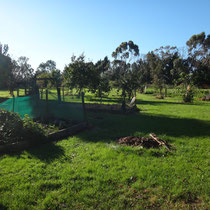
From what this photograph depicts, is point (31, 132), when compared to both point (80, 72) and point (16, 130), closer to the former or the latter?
point (16, 130)

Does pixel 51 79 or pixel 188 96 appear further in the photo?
pixel 188 96

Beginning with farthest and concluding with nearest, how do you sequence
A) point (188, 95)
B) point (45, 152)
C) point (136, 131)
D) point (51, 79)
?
point (188, 95), point (51, 79), point (136, 131), point (45, 152)

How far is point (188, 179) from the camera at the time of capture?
3738 millimetres

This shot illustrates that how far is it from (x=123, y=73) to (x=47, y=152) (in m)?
31.1

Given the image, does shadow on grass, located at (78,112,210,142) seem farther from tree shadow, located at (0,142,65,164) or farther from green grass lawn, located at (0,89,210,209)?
tree shadow, located at (0,142,65,164)

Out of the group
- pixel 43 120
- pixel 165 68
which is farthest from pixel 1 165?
pixel 165 68

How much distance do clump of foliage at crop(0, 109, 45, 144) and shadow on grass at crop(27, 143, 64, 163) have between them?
0.46 metres

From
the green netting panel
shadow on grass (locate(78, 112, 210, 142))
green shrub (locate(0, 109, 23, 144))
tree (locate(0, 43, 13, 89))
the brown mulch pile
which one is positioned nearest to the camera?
→ green shrub (locate(0, 109, 23, 144))

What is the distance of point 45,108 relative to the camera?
9.07 meters

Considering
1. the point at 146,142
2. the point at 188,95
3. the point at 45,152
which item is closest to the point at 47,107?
the point at 45,152

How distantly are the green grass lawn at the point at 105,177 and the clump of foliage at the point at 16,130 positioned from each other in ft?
1.76

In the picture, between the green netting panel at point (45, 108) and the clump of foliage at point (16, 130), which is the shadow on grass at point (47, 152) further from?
the green netting panel at point (45, 108)

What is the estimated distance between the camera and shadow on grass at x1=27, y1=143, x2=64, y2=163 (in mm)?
4887

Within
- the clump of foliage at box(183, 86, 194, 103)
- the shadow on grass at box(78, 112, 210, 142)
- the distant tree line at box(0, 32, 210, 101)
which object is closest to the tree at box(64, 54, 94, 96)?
the distant tree line at box(0, 32, 210, 101)
